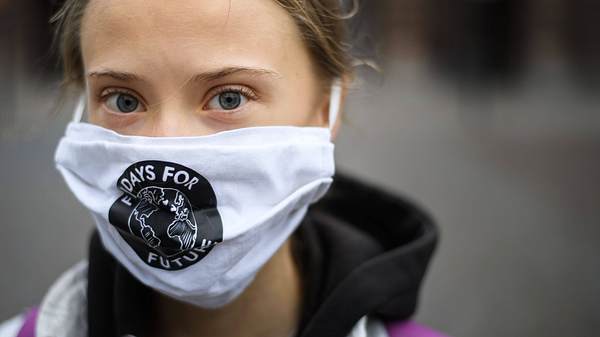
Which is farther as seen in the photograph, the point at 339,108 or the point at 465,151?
the point at 465,151

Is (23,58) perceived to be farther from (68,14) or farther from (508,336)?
(68,14)

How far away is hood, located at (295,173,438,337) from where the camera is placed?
187 cm

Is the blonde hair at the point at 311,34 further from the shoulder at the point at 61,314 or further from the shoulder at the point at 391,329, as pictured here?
the shoulder at the point at 391,329

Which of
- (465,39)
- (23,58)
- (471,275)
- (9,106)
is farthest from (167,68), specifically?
(465,39)

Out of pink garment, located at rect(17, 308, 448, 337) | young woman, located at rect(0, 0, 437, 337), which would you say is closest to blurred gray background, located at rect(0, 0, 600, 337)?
young woman, located at rect(0, 0, 437, 337)

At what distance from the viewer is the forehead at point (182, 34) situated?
1663 mm

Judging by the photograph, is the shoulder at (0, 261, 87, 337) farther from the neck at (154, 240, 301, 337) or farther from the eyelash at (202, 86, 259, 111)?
the eyelash at (202, 86, 259, 111)

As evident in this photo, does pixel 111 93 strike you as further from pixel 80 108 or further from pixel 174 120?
pixel 80 108

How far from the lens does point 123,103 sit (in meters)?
1.80

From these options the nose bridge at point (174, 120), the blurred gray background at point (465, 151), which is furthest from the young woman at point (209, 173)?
the blurred gray background at point (465, 151)

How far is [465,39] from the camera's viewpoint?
1509 centimetres

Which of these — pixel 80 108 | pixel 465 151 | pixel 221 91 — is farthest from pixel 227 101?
pixel 465 151

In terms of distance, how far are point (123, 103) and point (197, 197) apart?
320 millimetres

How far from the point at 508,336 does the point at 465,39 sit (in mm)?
11155
